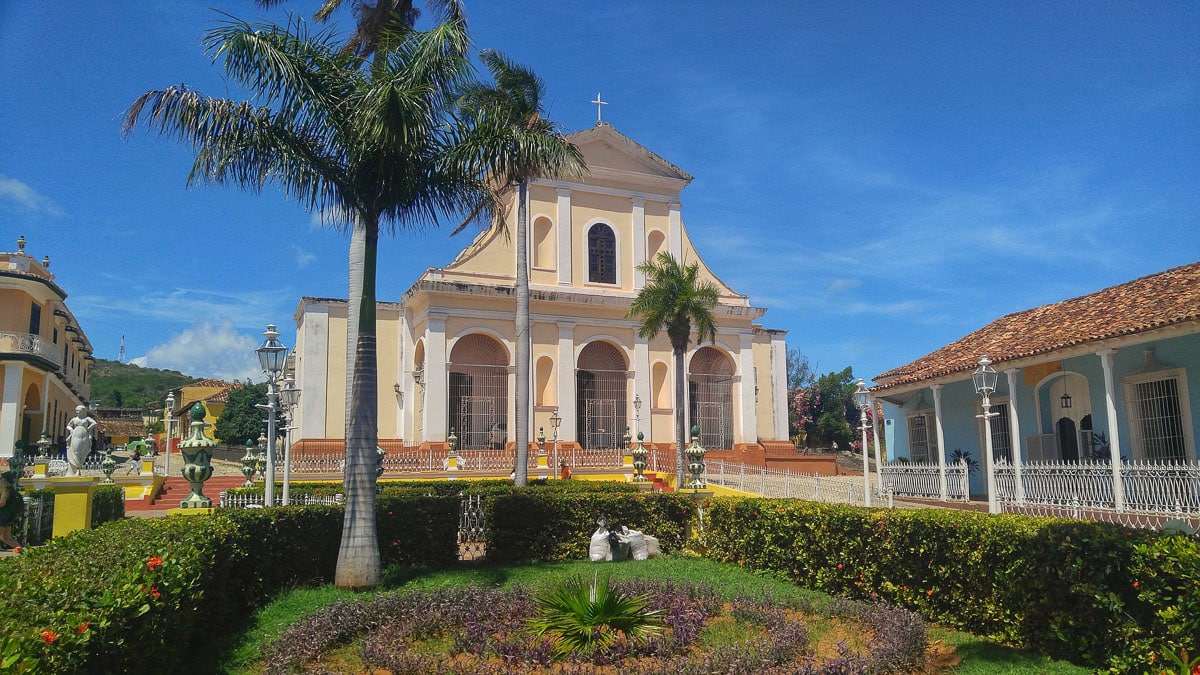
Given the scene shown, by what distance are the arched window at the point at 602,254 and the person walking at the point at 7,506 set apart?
64.7ft

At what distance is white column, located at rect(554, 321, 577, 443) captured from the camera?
27344 mm

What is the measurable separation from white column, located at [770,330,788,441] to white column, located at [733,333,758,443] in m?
1.80

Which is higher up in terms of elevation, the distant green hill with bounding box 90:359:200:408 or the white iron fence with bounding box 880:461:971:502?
the distant green hill with bounding box 90:359:200:408

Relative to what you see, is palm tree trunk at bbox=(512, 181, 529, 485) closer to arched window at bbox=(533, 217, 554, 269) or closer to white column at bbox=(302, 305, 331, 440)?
arched window at bbox=(533, 217, 554, 269)

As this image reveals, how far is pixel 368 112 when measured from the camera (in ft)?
30.9

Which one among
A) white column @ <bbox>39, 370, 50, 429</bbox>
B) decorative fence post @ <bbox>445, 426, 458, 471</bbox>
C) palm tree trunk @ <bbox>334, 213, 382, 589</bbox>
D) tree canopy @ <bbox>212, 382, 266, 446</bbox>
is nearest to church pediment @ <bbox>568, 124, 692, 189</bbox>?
decorative fence post @ <bbox>445, 426, 458, 471</bbox>

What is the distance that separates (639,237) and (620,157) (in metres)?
3.10

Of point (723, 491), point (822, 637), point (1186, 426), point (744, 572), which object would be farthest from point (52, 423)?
point (1186, 426)

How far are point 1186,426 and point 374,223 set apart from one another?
43.6 ft

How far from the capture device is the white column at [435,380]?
2584cm

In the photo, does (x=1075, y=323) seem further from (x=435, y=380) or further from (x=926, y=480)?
(x=435, y=380)

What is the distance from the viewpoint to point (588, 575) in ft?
32.2

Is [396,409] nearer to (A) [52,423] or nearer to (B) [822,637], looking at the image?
(A) [52,423]

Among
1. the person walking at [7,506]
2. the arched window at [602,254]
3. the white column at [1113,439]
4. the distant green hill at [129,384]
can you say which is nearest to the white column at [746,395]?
the arched window at [602,254]
